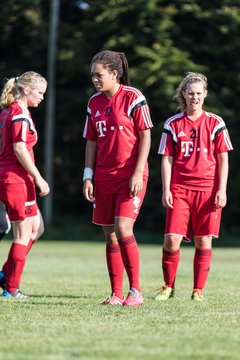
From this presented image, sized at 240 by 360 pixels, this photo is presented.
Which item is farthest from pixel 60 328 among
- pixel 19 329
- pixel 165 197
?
pixel 165 197

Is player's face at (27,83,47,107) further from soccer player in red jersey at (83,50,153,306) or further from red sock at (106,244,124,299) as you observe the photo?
red sock at (106,244,124,299)

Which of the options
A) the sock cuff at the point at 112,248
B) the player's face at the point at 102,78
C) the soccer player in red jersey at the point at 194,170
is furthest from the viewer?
the soccer player in red jersey at the point at 194,170

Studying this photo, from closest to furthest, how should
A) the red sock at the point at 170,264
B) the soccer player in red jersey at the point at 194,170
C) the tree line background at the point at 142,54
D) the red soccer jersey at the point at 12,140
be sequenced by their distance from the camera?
1. the red soccer jersey at the point at 12,140
2. the soccer player in red jersey at the point at 194,170
3. the red sock at the point at 170,264
4. the tree line background at the point at 142,54

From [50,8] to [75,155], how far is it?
5.76 meters

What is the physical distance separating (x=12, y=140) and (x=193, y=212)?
179 centimetres

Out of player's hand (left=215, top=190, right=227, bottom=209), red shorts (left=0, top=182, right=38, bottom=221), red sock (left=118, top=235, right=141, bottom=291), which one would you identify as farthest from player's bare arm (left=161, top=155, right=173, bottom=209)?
red shorts (left=0, top=182, right=38, bottom=221)

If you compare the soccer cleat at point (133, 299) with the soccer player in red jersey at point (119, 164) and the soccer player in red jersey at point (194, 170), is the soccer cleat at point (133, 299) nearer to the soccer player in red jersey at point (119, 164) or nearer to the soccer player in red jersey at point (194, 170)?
the soccer player in red jersey at point (119, 164)

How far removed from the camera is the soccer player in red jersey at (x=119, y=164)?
7.46 metres

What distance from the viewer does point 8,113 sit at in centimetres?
807

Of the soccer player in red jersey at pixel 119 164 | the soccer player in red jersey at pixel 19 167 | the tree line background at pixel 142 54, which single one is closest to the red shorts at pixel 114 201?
the soccer player in red jersey at pixel 119 164

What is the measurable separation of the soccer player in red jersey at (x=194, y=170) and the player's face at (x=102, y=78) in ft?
3.17

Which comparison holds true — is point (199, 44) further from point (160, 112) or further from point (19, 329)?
point (19, 329)

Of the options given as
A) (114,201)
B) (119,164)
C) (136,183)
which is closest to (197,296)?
(114,201)

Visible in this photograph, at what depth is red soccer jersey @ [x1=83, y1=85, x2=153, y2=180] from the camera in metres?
7.53
